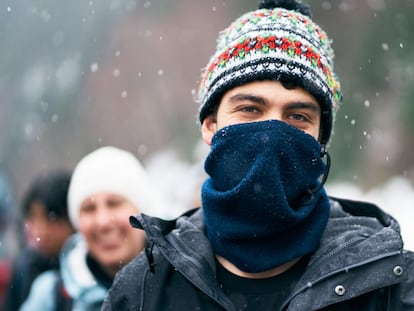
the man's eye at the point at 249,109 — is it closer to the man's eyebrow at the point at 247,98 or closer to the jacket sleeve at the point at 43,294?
the man's eyebrow at the point at 247,98

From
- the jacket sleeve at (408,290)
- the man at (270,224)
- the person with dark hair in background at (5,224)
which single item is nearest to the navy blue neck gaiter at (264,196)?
the man at (270,224)

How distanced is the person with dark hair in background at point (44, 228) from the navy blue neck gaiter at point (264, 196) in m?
3.08

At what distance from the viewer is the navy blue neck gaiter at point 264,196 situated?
3.23m

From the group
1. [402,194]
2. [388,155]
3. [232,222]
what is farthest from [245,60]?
[388,155]

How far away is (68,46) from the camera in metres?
24.9

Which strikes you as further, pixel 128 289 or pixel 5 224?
pixel 5 224

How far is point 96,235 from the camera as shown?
5477 mm

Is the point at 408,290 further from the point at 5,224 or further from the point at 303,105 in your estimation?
the point at 5,224

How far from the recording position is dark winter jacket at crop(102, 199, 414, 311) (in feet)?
10.1

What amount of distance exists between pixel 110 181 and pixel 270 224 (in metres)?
2.65

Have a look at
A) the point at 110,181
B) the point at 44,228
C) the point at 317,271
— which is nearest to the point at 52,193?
the point at 44,228

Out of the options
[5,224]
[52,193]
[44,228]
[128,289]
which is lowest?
[5,224]

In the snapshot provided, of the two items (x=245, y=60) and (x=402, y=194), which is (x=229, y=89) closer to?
(x=245, y=60)

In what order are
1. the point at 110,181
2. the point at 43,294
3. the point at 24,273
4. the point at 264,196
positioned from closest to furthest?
the point at 264,196, the point at 43,294, the point at 110,181, the point at 24,273
